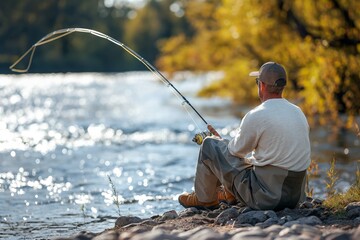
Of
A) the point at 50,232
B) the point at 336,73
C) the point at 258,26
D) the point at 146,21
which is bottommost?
the point at 50,232

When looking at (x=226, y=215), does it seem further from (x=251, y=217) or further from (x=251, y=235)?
(x=251, y=235)

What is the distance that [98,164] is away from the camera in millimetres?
13664

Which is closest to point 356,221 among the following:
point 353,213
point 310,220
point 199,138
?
point 353,213

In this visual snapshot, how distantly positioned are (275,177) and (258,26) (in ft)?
38.4

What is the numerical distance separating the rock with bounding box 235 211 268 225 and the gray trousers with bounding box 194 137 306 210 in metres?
0.24

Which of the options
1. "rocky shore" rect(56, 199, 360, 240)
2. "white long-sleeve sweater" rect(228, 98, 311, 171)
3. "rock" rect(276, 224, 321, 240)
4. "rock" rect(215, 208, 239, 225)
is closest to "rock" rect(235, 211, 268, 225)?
"rocky shore" rect(56, 199, 360, 240)

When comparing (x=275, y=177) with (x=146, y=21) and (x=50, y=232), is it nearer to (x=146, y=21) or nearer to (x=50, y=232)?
(x=50, y=232)

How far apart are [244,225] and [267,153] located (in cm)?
70

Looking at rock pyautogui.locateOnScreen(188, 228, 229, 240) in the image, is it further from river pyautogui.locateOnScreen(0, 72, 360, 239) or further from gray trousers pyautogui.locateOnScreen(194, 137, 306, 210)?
river pyautogui.locateOnScreen(0, 72, 360, 239)

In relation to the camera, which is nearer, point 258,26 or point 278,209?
point 278,209

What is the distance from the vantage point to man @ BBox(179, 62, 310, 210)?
6590 millimetres

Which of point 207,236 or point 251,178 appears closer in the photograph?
point 207,236

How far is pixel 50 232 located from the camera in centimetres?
761

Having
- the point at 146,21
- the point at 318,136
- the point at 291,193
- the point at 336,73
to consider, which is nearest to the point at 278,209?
the point at 291,193
